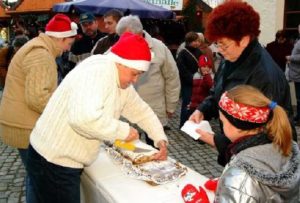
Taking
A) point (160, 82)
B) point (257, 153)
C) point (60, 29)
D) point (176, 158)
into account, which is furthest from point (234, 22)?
point (176, 158)

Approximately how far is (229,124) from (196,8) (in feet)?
46.2

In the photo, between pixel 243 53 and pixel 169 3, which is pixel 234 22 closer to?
pixel 243 53

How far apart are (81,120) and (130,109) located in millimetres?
689

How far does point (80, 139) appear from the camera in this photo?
7.22 feet

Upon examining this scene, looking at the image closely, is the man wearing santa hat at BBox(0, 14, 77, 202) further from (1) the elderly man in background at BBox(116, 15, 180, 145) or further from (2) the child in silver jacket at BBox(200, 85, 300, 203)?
(2) the child in silver jacket at BBox(200, 85, 300, 203)

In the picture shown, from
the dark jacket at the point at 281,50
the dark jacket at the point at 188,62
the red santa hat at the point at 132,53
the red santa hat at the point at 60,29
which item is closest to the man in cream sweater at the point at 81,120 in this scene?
the red santa hat at the point at 132,53

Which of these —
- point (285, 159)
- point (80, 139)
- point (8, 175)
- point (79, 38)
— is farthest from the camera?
point (79, 38)

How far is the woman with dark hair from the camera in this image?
7.62ft

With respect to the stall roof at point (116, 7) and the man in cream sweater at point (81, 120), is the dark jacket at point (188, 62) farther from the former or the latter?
the man in cream sweater at point (81, 120)

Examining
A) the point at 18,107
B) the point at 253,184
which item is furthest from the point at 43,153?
the point at 253,184

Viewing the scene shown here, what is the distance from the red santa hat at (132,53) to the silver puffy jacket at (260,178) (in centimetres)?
76

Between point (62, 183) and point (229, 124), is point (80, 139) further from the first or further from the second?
point (229, 124)

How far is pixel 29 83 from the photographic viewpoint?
2742 millimetres

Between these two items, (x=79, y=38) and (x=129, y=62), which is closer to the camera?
(x=129, y=62)
